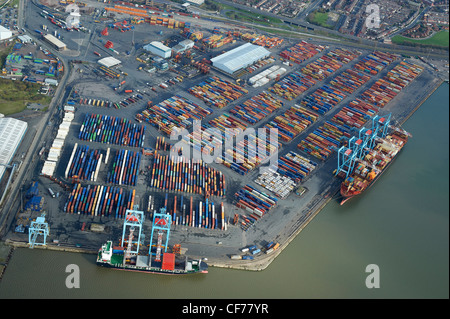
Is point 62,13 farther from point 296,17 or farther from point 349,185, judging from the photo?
point 349,185

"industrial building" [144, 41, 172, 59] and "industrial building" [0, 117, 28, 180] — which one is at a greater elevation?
"industrial building" [144, 41, 172, 59]

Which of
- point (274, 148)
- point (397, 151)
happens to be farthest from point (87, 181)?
point (397, 151)

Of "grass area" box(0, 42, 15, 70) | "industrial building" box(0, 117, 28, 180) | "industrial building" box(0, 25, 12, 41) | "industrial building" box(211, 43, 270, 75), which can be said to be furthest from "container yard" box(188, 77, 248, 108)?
"industrial building" box(0, 25, 12, 41)

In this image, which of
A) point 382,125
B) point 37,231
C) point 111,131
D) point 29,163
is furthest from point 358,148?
point 29,163
